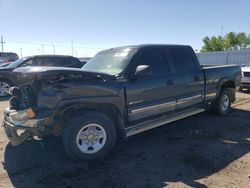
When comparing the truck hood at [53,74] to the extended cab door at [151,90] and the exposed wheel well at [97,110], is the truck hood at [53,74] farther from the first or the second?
the extended cab door at [151,90]

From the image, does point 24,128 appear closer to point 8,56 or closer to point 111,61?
point 111,61

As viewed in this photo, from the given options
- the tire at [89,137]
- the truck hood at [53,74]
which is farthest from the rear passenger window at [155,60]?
the tire at [89,137]

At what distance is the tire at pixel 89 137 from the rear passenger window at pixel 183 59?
2152 mm

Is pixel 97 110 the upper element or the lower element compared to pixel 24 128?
upper

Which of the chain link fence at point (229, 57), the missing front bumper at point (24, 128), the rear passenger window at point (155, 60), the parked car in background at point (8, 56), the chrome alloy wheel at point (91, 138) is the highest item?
the parked car in background at point (8, 56)

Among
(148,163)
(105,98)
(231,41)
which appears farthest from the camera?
(231,41)

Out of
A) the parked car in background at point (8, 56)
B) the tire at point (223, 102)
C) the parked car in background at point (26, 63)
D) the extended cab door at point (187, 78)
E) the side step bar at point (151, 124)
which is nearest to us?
the side step bar at point (151, 124)

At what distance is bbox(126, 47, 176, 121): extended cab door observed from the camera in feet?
15.5

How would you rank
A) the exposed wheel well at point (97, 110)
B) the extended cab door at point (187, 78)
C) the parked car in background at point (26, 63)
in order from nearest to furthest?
the exposed wheel well at point (97, 110), the extended cab door at point (187, 78), the parked car in background at point (26, 63)

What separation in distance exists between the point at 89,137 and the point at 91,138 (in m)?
0.04

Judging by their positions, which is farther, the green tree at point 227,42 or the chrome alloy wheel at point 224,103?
the green tree at point 227,42

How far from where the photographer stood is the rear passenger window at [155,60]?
16.8 ft

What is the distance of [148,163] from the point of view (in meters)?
4.19

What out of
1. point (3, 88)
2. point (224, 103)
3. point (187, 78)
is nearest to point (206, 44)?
point (3, 88)
